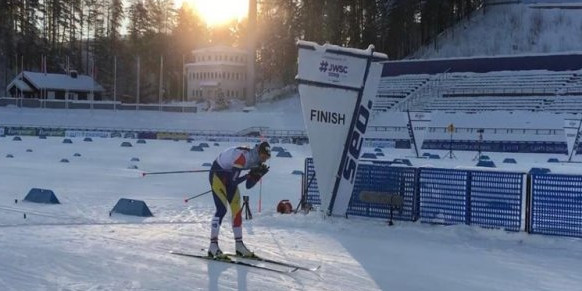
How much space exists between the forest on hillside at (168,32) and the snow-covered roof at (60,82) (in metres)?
2.43

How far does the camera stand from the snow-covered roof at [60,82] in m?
82.0

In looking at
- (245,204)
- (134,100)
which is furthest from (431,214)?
(134,100)

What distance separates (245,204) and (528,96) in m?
49.3

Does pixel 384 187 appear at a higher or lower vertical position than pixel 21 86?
lower

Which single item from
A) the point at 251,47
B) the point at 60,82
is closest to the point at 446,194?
the point at 251,47

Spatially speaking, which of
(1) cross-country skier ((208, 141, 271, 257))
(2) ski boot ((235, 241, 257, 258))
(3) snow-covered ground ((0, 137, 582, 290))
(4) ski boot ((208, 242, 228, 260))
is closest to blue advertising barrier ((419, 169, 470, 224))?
(3) snow-covered ground ((0, 137, 582, 290))

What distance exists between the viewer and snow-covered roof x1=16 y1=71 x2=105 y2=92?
82.0 m

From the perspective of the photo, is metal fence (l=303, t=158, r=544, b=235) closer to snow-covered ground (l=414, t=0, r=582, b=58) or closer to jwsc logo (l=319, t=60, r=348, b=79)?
jwsc logo (l=319, t=60, r=348, b=79)

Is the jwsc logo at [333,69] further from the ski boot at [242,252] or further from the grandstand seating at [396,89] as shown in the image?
the grandstand seating at [396,89]

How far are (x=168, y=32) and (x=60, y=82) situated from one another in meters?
33.3

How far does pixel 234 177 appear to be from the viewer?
9227 millimetres

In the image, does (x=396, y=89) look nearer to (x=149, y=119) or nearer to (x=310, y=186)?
(x=149, y=119)

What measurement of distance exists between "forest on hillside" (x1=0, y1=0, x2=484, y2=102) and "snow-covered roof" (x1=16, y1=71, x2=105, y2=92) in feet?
7.97

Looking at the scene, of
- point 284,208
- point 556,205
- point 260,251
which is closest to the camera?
point 260,251
